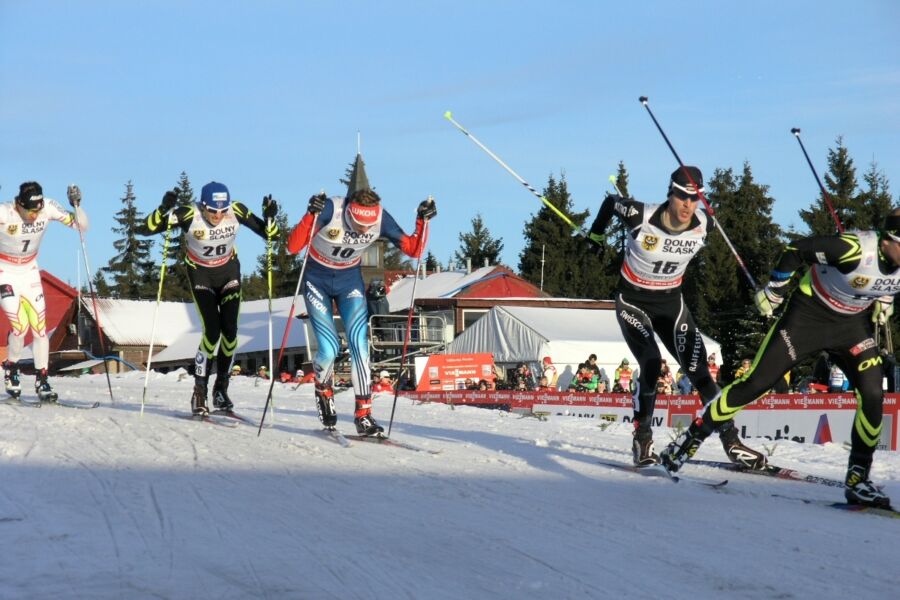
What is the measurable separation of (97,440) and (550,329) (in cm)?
2361

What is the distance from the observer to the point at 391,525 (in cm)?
570

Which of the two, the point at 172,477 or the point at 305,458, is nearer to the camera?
the point at 172,477

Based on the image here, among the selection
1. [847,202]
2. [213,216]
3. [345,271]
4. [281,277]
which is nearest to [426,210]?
[345,271]

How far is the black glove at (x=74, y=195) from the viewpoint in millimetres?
12344

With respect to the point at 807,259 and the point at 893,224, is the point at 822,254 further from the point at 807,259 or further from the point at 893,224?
the point at 893,224

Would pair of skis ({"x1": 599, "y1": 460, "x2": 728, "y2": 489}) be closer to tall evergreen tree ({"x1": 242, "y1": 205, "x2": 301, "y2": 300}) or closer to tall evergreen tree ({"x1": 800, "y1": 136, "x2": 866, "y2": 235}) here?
tall evergreen tree ({"x1": 800, "y1": 136, "x2": 866, "y2": 235})

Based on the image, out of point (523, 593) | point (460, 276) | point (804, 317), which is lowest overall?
point (523, 593)

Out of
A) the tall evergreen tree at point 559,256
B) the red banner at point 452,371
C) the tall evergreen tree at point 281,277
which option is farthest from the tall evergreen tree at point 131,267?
the red banner at point 452,371

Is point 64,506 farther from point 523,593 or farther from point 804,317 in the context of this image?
point 804,317

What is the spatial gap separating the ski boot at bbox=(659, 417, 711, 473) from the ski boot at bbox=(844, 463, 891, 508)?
1035 millimetres

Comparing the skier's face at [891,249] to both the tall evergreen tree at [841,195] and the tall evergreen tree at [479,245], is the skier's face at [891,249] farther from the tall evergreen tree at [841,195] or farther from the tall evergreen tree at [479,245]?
the tall evergreen tree at [479,245]

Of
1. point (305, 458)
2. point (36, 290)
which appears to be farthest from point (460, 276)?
point (305, 458)

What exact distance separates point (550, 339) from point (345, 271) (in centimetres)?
2074

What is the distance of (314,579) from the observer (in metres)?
4.45
